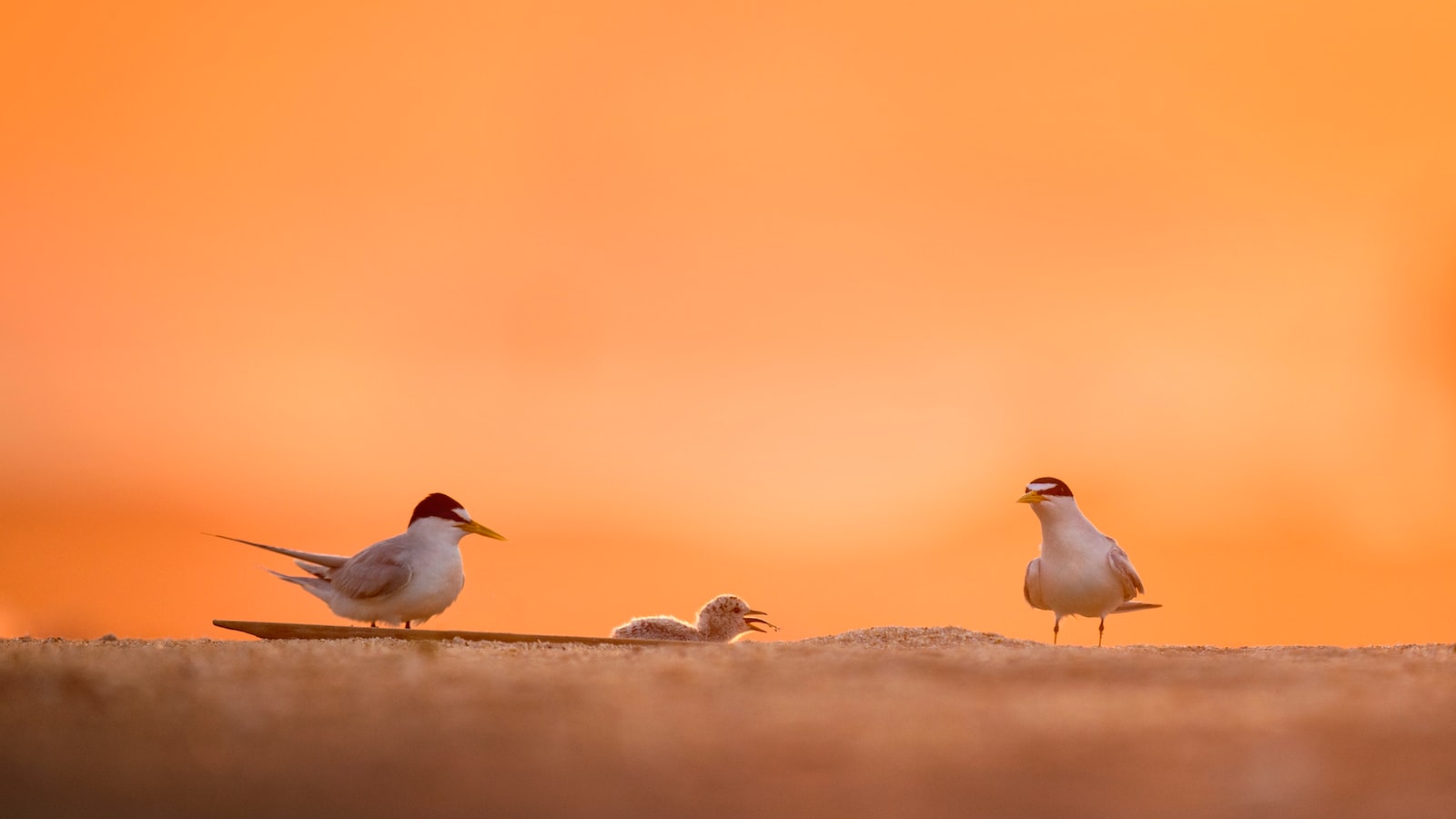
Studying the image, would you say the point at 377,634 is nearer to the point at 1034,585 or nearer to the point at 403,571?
the point at 403,571

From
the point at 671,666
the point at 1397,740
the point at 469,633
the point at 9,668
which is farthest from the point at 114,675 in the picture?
the point at 1397,740

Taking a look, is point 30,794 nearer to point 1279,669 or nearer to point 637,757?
point 637,757

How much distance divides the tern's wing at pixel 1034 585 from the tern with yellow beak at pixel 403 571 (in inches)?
127

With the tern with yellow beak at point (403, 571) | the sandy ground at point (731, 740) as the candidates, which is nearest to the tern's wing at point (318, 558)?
the tern with yellow beak at point (403, 571)

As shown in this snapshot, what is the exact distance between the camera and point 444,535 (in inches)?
283

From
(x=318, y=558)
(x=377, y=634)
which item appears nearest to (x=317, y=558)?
(x=318, y=558)

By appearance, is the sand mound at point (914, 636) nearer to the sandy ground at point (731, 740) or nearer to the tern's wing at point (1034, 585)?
the tern's wing at point (1034, 585)

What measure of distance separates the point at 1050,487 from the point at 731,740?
6021 millimetres

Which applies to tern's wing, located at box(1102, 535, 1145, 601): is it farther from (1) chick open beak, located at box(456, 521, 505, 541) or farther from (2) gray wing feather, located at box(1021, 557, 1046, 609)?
(1) chick open beak, located at box(456, 521, 505, 541)

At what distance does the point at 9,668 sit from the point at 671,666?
171cm

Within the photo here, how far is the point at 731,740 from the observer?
2.37 m

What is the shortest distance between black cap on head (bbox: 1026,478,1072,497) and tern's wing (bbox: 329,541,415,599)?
3.76 metres

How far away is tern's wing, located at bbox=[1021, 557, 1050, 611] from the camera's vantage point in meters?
7.93

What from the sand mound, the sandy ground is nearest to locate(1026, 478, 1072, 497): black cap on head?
the sand mound
